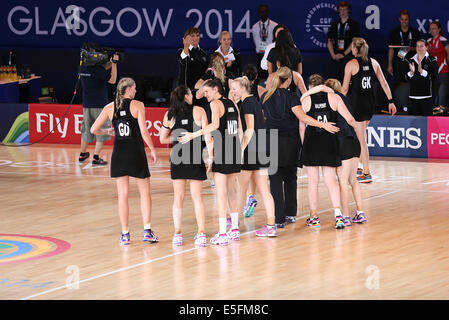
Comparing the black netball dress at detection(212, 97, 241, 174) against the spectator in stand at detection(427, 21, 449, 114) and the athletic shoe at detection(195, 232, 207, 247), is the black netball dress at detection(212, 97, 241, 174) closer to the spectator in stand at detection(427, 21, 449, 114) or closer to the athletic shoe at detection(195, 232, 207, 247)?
the athletic shoe at detection(195, 232, 207, 247)

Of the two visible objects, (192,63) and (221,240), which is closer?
(221,240)

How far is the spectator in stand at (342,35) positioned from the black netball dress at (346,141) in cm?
848

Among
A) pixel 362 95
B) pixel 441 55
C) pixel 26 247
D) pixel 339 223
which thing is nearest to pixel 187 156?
pixel 26 247

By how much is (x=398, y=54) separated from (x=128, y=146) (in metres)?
9.62

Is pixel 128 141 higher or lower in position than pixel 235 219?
higher

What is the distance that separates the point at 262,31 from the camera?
2031cm

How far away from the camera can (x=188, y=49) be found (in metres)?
15.4

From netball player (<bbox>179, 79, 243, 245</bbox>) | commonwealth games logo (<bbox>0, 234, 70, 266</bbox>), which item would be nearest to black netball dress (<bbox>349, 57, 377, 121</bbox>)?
netball player (<bbox>179, 79, 243, 245</bbox>)

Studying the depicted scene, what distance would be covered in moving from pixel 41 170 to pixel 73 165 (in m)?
0.70

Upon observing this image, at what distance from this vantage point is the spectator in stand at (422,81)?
58.6ft

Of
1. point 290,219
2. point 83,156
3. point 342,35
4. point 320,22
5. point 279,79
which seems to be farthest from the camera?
point 320,22

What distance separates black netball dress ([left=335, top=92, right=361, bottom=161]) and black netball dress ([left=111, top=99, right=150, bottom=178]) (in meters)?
2.41

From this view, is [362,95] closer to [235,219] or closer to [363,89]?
[363,89]

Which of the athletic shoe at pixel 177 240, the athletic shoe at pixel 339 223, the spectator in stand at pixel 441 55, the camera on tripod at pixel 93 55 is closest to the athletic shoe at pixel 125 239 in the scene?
the athletic shoe at pixel 177 240
